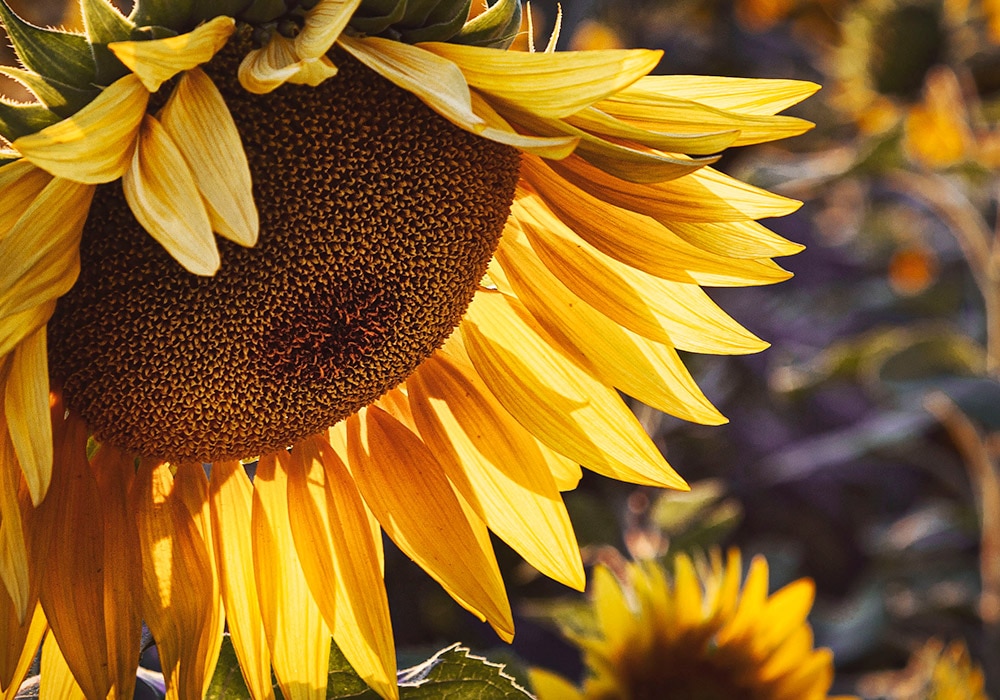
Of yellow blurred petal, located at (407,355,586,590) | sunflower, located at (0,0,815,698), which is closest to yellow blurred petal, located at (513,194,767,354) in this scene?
Result: sunflower, located at (0,0,815,698)

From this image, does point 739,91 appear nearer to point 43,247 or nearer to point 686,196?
point 686,196

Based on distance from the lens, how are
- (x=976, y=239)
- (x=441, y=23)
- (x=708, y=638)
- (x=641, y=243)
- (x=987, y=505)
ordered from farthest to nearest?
1. (x=976, y=239)
2. (x=987, y=505)
3. (x=708, y=638)
4. (x=641, y=243)
5. (x=441, y=23)

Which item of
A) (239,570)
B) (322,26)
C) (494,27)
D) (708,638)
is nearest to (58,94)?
(322,26)

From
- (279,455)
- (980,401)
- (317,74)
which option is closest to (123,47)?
(317,74)

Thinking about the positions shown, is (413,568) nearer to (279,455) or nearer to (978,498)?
(279,455)

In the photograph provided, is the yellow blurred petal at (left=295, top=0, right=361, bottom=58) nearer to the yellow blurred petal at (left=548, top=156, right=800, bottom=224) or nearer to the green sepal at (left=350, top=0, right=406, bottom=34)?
the green sepal at (left=350, top=0, right=406, bottom=34)
